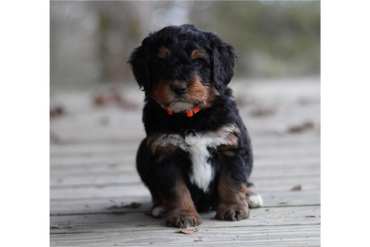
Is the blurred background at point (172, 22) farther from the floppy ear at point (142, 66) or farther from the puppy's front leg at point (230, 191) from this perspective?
the puppy's front leg at point (230, 191)

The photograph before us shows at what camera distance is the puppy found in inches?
137

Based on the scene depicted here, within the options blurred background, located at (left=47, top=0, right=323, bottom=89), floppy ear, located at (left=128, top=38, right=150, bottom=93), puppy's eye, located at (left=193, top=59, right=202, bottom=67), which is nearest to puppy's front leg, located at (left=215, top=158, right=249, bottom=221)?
puppy's eye, located at (left=193, top=59, right=202, bottom=67)

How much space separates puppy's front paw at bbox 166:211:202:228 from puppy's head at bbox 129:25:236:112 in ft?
2.63

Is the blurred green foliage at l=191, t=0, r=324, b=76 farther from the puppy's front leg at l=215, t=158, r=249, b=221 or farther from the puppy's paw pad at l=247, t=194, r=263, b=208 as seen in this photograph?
the puppy's front leg at l=215, t=158, r=249, b=221

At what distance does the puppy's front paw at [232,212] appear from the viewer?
3.57 meters

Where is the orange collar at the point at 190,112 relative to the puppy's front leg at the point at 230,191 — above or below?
above

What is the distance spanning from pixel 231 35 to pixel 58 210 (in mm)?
19452

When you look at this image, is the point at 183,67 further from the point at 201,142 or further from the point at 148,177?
the point at 148,177

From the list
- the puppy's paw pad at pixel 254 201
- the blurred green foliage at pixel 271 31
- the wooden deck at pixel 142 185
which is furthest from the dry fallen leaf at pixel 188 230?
the blurred green foliage at pixel 271 31

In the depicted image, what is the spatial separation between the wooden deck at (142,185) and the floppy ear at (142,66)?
1.12 metres

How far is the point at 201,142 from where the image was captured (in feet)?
11.7
